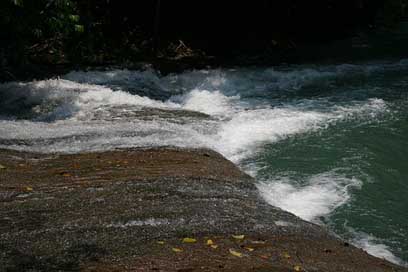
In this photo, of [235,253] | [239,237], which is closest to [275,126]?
[239,237]

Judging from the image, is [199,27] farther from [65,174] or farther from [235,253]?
[235,253]

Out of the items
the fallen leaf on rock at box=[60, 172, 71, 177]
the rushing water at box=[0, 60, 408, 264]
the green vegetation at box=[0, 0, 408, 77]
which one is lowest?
the rushing water at box=[0, 60, 408, 264]

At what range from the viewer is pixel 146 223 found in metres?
5.75

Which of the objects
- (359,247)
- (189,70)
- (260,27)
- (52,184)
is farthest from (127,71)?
(359,247)

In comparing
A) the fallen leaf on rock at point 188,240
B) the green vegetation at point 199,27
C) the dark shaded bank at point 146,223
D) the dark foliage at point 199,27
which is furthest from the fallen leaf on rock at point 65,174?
the dark foliage at point 199,27

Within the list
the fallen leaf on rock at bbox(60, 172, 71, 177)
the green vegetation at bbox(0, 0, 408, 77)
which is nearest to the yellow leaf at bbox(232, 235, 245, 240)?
the fallen leaf on rock at bbox(60, 172, 71, 177)

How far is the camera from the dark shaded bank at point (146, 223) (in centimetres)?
502

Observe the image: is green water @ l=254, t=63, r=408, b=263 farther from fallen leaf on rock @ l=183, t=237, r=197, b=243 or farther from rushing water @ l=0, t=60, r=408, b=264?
fallen leaf on rock @ l=183, t=237, r=197, b=243

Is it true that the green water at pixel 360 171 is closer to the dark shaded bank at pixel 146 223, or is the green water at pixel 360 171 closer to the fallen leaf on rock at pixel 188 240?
the dark shaded bank at pixel 146 223

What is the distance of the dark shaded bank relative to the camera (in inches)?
197

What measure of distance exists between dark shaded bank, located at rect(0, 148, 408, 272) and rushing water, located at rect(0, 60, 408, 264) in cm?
90

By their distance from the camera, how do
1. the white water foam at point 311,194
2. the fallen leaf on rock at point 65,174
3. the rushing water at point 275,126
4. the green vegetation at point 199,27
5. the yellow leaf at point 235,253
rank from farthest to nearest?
the green vegetation at point 199,27
the rushing water at point 275,126
the white water foam at point 311,194
the fallen leaf on rock at point 65,174
the yellow leaf at point 235,253

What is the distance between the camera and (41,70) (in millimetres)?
14539

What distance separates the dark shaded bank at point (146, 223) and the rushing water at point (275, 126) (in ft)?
2.95
